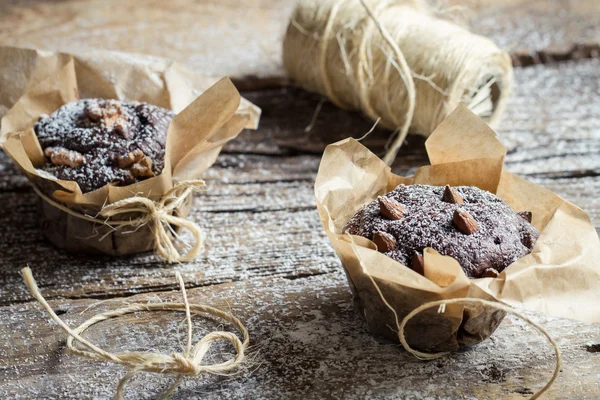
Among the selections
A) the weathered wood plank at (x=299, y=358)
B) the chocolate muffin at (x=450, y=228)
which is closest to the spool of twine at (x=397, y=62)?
the chocolate muffin at (x=450, y=228)

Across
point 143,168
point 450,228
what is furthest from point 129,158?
point 450,228

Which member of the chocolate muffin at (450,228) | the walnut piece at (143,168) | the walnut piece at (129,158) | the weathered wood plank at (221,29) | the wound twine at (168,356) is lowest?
the wound twine at (168,356)

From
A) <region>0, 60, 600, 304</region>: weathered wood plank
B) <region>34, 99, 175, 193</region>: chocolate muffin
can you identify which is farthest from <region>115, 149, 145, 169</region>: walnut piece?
<region>0, 60, 600, 304</region>: weathered wood plank

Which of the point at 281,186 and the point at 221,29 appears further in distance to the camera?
the point at 221,29

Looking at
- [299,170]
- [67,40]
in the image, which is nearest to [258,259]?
[299,170]

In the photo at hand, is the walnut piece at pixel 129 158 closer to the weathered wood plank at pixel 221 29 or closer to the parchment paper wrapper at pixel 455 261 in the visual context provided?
the parchment paper wrapper at pixel 455 261

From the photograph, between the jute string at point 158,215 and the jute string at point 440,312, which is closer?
the jute string at point 440,312

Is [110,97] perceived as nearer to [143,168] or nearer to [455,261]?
[143,168]

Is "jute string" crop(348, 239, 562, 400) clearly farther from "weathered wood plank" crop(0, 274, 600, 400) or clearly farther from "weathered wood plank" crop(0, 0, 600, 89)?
"weathered wood plank" crop(0, 0, 600, 89)
